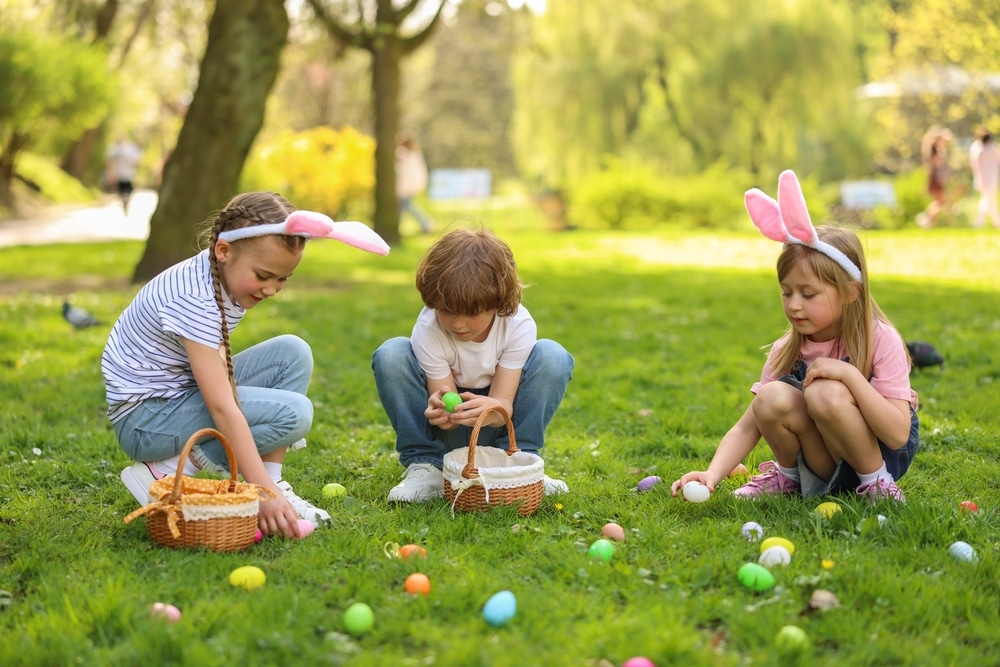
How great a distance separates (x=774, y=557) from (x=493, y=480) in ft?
3.14

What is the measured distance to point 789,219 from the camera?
10.5 ft

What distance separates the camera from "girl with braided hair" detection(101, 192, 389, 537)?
122 inches

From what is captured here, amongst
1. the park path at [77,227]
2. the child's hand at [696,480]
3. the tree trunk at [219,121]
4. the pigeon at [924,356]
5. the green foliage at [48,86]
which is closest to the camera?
the child's hand at [696,480]

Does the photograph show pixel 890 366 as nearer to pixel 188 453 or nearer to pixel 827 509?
pixel 827 509

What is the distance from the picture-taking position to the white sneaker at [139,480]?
3301mm

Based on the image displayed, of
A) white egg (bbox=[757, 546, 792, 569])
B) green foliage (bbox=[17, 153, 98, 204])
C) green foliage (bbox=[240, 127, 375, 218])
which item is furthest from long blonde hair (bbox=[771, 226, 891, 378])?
green foliage (bbox=[17, 153, 98, 204])

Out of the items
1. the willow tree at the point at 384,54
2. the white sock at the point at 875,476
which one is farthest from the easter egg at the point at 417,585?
the willow tree at the point at 384,54

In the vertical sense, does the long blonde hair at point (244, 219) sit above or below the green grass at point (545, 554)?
above

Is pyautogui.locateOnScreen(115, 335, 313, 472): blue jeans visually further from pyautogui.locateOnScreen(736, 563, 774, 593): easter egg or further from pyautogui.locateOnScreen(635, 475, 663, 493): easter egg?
pyautogui.locateOnScreen(736, 563, 774, 593): easter egg

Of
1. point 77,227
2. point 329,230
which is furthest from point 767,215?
point 77,227

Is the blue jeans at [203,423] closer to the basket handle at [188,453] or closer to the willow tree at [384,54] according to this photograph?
the basket handle at [188,453]

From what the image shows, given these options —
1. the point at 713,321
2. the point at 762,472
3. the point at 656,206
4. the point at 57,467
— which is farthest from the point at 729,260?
the point at 57,467

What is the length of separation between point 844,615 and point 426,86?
135 feet

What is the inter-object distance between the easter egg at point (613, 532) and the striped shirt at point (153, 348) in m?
1.42
